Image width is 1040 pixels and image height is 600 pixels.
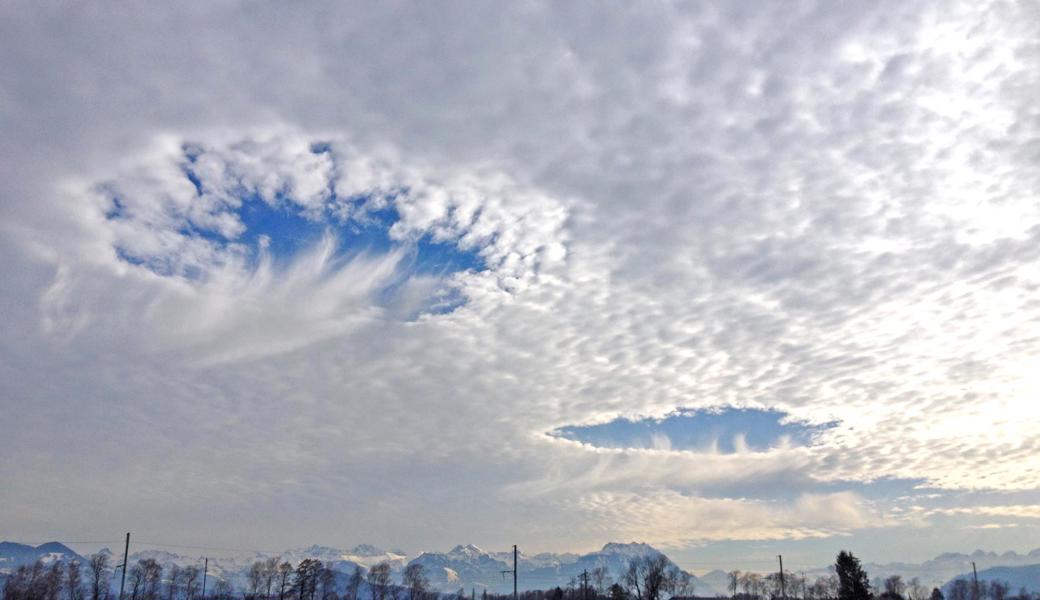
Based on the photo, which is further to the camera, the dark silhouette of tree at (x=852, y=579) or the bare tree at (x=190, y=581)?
the bare tree at (x=190, y=581)

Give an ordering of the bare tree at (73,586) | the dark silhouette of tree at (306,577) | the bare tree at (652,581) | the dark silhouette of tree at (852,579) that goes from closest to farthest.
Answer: the dark silhouette of tree at (852,579)
the bare tree at (652,581)
the bare tree at (73,586)
the dark silhouette of tree at (306,577)

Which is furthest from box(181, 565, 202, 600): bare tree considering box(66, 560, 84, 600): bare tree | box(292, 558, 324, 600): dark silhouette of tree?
box(292, 558, 324, 600): dark silhouette of tree

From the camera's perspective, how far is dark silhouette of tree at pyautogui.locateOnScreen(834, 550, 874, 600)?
84.7 meters

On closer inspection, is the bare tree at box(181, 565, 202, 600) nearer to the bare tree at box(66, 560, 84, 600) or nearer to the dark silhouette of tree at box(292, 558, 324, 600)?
the bare tree at box(66, 560, 84, 600)

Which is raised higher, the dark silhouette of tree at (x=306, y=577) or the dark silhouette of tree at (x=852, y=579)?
the dark silhouette of tree at (x=852, y=579)

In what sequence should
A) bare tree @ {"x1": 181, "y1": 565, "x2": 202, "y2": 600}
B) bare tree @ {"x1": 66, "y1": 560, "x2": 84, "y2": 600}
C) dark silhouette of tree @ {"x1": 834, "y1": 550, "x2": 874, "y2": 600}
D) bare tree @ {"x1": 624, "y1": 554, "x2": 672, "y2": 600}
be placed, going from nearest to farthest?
dark silhouette of tree @ {"x1": 834, "y1": 550, "x2": 874, "y2": 600}
bare tree @ {"x1": 624, "y1": 554, "x2": 672, "y2": 600}
bare tree @ {"x1": 66, "y1": 560, "x2": 84, "y2": 600}
bare tree @ {"x1": 181, "y1": 565, "x2": 202, "y2": 600}

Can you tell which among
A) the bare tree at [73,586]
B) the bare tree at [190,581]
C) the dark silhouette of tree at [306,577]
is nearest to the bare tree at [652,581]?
the dark silhouette of tree at [306,577]

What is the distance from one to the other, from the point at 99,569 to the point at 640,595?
113 meters

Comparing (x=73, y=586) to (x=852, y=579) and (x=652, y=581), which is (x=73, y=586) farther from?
(x=852, y=579)

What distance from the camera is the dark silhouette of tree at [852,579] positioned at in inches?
3334

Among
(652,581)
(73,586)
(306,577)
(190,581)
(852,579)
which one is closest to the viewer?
(852,579)

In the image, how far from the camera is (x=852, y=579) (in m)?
85.5

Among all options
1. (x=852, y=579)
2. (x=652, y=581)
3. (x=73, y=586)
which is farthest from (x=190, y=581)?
(x=852, y=579)

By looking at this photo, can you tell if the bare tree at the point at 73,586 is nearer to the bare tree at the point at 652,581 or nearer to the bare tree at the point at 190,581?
the bare tree at the point at 190,581
